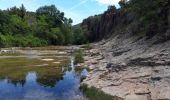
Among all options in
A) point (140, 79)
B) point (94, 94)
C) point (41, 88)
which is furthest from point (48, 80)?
point (140, 79)

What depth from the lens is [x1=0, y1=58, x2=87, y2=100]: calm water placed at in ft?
103

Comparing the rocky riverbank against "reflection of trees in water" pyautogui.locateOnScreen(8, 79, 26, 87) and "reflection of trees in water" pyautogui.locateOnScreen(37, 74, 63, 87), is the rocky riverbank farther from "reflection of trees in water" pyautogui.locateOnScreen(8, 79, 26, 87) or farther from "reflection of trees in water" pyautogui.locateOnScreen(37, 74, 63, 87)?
"reflection of trees in water" pyautogui.locateOnScreen(8, 79, 26, 87)

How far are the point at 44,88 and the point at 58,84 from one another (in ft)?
10.1

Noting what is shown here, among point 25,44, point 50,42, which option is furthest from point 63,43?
point 25,44

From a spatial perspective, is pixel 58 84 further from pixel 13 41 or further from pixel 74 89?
pixel 13 41

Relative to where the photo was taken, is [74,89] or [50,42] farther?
[50,42]

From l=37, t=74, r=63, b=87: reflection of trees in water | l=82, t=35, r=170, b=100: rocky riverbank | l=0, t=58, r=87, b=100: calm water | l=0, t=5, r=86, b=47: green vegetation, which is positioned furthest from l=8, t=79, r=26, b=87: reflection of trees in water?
l=0, t=5, r=86, b=47: green vegetation

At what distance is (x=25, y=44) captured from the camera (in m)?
156

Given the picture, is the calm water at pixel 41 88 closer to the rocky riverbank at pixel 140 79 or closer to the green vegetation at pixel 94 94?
the green vegetation at pixel 94 94

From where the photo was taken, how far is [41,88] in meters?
36.1

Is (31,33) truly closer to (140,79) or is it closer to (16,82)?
(16,82)

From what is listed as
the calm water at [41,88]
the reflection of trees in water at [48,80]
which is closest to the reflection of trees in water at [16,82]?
the calm water at [41,88]

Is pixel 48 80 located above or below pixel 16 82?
below

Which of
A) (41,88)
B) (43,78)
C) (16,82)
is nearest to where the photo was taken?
(41,88)
